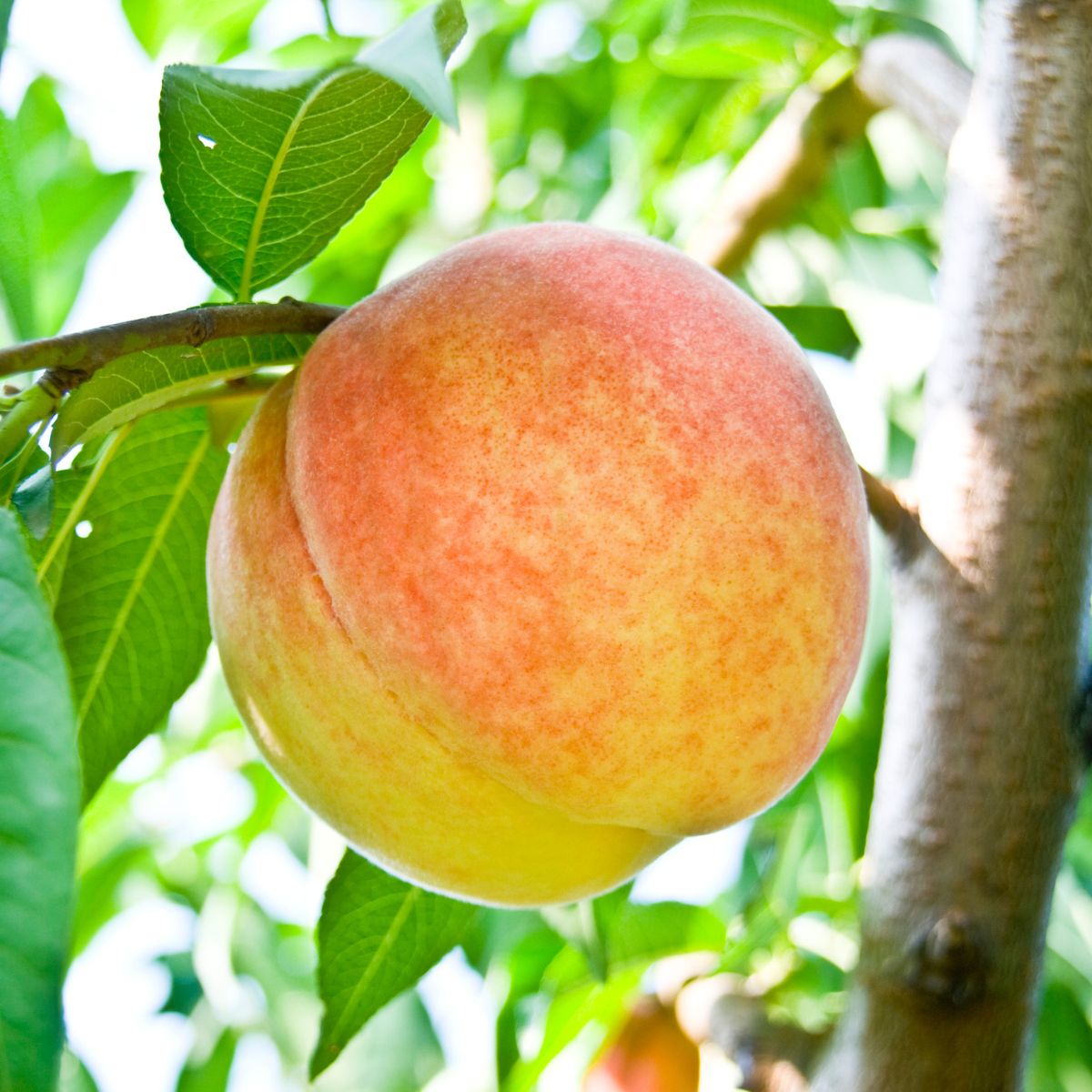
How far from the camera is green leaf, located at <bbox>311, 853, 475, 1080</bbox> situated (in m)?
0.90

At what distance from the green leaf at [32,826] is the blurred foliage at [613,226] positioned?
68cm

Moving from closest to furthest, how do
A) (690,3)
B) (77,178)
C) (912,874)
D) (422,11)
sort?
(422,11), (912,874), (690,3), (77,178)

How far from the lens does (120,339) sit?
647 millimetres

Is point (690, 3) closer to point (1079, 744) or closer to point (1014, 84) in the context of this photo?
point (1014, 84)

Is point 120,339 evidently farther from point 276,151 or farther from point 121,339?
point 276,151

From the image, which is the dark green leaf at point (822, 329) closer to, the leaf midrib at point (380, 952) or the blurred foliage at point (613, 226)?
the blurred foliage at point (613, 226)

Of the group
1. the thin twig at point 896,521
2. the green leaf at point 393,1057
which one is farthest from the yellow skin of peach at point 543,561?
the green leaf at point 393,1057

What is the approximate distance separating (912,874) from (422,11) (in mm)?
587

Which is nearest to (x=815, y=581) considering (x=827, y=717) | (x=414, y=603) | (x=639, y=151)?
(x=827, y=717)

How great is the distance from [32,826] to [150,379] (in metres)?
0.33

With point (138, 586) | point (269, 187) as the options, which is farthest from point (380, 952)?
point (269, 187)

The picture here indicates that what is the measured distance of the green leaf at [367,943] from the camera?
0.90m

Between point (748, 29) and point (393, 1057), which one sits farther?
point (393, 1057)

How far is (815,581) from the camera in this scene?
68 centimetres
